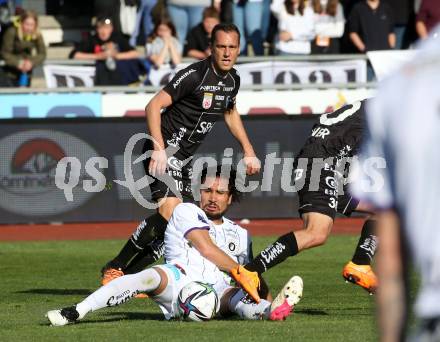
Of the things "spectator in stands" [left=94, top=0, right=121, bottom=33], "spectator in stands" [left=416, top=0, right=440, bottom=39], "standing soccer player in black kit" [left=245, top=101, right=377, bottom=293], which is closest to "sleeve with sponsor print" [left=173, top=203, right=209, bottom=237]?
"standing soccer player in black kit" [left=245, top=101, right=377, bottom=293]

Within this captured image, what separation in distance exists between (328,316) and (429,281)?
18.4 feet

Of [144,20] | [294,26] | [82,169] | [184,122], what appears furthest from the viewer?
[144,20]

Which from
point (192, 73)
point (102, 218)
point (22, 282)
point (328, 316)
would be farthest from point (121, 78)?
point (328, 316)

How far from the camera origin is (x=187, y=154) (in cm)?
984

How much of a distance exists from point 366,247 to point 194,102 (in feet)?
6.71

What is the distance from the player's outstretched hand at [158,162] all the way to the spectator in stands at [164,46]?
9.74 m

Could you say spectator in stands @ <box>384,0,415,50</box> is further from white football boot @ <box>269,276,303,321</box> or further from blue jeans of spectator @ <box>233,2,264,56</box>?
white football boot @ <box>269,276,303,321</box>

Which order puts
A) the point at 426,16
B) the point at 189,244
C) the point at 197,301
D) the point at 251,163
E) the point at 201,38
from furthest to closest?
the point at 426,16 → the point at 201,38 → the point at 251,163 → the point at 189,244 → the point at 197,301

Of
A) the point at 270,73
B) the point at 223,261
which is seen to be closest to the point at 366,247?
the point at 223,261

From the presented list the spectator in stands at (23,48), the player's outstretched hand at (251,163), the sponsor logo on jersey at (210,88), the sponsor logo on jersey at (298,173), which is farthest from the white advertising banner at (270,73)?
the sponsor logo on jersey at (298,173)

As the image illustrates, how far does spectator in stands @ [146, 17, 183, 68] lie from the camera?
18.7m

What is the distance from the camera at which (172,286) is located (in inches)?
295

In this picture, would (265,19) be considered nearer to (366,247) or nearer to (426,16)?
(426,16)

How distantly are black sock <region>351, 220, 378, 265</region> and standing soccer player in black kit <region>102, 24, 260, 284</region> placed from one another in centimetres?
117
